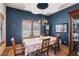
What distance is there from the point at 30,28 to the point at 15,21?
0.91ft

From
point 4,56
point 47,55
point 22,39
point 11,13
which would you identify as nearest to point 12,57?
point 4,56

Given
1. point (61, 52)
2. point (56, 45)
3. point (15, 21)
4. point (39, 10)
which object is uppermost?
point (39, 10)

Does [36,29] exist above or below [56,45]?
above

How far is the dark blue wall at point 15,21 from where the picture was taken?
5.34 feet

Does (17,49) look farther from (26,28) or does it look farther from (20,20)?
(20,20)

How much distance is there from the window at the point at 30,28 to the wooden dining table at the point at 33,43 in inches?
3.5

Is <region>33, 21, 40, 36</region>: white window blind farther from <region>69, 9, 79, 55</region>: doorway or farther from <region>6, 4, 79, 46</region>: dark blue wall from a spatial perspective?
<region>69, 9, 79, 55</region>: doorway

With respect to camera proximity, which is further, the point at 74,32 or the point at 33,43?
the point at 74,32

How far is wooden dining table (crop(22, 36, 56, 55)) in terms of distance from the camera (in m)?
1.70

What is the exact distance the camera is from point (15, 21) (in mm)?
1649

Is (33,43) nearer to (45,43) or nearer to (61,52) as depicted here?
(45,43)

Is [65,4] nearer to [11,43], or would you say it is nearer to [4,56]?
[11,43]

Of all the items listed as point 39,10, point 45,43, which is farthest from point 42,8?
point 45,43

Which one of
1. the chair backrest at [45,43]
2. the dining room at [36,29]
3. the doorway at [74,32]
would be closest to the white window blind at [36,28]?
the dining room at [36,29]
